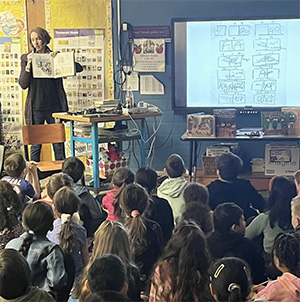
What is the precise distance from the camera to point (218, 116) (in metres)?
4.81

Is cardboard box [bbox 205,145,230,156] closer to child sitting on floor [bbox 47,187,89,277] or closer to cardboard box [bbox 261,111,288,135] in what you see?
cardboard box [bbox 261,111,288,135]

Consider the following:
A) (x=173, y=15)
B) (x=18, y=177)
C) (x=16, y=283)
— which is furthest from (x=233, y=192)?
(x=173, y=15)

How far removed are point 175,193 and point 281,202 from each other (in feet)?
2.47

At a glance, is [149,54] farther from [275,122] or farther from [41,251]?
[41,251]

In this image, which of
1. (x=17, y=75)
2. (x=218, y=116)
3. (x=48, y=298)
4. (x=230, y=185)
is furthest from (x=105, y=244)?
(x=17, y=75)

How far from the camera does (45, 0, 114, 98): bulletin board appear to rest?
18.6ft

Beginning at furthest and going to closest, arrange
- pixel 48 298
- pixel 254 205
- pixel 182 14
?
pixel 182 14 < pixel 254 205 < pixel 48 298

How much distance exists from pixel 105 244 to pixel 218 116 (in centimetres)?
280

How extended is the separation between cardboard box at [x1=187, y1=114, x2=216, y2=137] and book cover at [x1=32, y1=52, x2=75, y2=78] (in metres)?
1.24

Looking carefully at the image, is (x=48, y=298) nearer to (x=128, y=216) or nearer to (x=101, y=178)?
(x=128, y=216)

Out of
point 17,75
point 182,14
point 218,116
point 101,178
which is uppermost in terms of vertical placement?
point 182,14

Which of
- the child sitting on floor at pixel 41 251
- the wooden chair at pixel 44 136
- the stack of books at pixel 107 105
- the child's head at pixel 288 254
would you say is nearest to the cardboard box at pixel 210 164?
the stack of books at pixel 107 105

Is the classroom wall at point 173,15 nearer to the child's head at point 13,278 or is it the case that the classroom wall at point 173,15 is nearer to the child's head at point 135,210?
the child's head at point 135,210

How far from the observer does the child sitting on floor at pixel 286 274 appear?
6.37 ft
